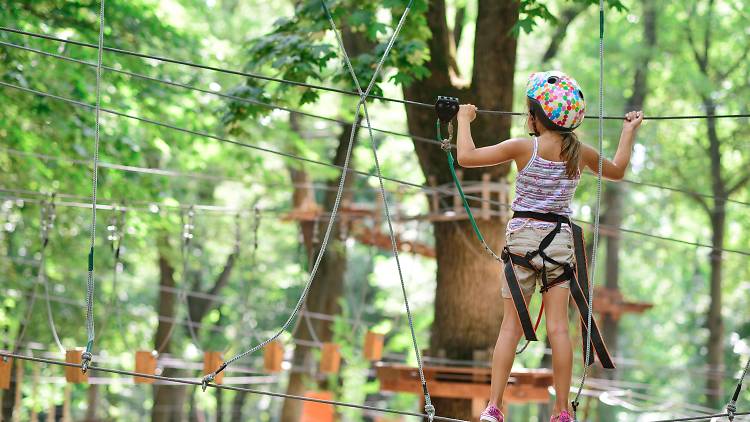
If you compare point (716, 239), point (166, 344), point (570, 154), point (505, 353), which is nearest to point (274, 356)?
point (505, 353)

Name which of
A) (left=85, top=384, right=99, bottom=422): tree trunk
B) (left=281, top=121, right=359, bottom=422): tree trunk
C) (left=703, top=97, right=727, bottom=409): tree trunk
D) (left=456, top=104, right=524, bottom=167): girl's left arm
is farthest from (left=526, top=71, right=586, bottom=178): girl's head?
(left=85, top=384, right=99, bottom=422): tree trunk

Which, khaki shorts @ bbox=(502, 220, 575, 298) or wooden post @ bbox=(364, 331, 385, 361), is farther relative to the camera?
wooden post @ bbox=(364, 331, 385, 361)

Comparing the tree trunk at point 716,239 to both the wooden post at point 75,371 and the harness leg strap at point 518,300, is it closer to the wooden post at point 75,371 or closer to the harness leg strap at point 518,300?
the wooden post at point 75,371

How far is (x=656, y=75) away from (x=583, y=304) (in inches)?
441

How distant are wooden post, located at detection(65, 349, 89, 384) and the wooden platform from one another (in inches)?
63.6

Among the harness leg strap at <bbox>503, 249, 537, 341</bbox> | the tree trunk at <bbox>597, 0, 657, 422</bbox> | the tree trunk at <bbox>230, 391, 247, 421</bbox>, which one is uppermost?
the tree trunk at <bbox>597, 0, 657, 422</bbox>

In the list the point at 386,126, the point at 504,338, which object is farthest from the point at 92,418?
the point at 504,338

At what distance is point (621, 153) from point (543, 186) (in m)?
0.29

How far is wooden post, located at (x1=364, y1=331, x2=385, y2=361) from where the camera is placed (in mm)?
7324

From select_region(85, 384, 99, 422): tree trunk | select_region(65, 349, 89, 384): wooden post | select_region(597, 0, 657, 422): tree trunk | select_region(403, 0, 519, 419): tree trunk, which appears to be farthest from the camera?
select_region(85, 384, 99, 422): tree trunk

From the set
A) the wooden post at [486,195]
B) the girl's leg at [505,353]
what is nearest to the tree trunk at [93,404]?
the wooden post at [486,195]

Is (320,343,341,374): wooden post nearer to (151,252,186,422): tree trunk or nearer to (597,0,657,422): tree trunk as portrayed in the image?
(597,0,657,422): tree trunk

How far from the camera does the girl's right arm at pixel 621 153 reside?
3.62 meters

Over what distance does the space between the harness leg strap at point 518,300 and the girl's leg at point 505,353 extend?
47mm
